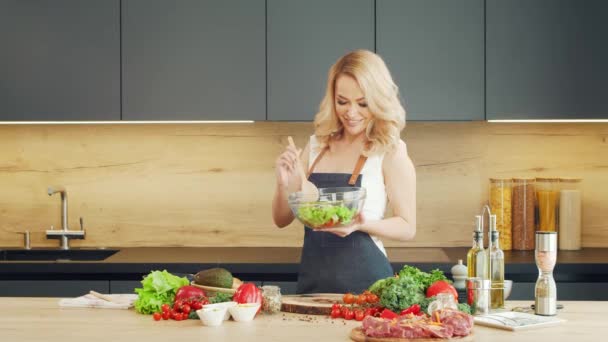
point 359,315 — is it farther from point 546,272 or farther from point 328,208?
point 546,272

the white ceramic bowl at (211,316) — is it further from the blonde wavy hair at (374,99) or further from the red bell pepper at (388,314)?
the blonde wavy hair at (374,99)

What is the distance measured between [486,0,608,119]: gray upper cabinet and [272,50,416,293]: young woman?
104 centimetres

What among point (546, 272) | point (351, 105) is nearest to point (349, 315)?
point (546, 272)

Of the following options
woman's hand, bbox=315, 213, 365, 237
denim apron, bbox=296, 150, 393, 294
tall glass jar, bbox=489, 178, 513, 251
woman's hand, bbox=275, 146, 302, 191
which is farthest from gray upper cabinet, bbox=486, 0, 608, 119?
woman's hand, bbox=315, 213, 365, 237

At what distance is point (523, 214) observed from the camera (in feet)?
13.5

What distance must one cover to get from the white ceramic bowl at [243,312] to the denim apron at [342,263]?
75 cm

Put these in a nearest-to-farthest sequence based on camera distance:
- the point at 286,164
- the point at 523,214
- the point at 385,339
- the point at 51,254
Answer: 1. the point at 385,339
2. the point at 286,164
3. the point at 523,214
4. the point at 51,254

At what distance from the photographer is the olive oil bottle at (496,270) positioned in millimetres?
→ 2396

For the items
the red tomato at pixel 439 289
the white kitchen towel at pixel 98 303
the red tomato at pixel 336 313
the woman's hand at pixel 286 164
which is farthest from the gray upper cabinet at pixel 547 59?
the white kitchen towel at pixel 98 303

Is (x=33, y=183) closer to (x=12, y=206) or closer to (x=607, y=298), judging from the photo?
(x=12, y=206)

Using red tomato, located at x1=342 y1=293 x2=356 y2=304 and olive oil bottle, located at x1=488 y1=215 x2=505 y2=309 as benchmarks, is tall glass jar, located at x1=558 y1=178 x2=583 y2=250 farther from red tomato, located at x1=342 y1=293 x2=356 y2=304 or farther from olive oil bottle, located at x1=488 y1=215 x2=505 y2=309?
red tomato, located at x1=342 y1=293 x2=356 y2=304

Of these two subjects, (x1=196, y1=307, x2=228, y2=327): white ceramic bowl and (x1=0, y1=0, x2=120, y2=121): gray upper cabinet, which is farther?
(x1=0, y1=0, x2=120, y2=121): gray upper cabinet

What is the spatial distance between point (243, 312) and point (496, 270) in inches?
29.5

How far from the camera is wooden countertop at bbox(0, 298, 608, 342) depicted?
7.02ft
